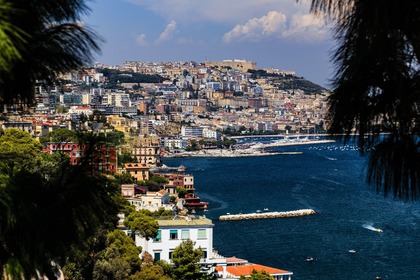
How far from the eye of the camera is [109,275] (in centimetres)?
464

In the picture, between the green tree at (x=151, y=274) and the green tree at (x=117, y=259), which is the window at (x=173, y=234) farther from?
the green tree at (x=151, y=274)

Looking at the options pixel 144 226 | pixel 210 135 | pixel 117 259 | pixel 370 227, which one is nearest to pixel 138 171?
pixel 370 227

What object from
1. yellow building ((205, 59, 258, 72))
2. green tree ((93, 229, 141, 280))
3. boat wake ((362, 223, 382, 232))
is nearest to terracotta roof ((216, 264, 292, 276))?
green tree ((93, 229, 141, 280))

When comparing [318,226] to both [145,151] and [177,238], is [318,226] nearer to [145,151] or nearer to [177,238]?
[177,238]

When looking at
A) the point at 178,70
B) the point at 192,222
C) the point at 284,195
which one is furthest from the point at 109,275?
the point at 178,70

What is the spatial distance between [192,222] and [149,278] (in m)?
1.81

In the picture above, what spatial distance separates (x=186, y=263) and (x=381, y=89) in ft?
16.4

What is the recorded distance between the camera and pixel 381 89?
0.72 metres

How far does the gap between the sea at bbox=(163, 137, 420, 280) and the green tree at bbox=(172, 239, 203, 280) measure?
1.62 meters

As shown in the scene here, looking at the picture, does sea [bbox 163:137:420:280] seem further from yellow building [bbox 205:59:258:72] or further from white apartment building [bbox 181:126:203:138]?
yellow building [bbox 205:59:258:72]

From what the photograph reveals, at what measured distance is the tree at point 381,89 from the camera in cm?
65

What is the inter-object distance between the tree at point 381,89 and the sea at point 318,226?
219 cm

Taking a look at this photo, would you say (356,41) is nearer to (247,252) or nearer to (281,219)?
(247,252)

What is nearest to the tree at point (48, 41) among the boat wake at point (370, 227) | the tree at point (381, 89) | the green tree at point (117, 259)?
the tree at point (381, 89)
